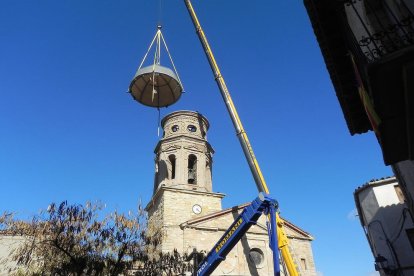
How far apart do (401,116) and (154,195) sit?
19.3 metres

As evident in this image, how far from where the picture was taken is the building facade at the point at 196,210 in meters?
19.5

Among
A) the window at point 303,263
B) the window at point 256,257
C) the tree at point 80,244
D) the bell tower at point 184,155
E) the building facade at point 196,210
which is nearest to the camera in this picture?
the tree at point 80,244

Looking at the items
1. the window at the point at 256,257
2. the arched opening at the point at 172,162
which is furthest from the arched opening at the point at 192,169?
the window at the point at 256,257

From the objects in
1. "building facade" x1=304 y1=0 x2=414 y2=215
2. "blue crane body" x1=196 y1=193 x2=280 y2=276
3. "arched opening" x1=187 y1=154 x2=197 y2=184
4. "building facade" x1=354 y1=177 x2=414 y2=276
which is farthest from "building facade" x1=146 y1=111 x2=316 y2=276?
"building facade" x1=304 y1=0 x2=414 y2=215

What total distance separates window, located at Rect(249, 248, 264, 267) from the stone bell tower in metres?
3.43

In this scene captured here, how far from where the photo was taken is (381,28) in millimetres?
4750

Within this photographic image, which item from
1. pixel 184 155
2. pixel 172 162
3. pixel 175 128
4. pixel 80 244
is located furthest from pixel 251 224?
pixel 175 128

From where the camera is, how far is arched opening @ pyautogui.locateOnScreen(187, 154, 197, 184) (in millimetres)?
23125

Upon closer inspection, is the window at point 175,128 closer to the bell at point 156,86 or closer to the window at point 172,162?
the window at point 172,162

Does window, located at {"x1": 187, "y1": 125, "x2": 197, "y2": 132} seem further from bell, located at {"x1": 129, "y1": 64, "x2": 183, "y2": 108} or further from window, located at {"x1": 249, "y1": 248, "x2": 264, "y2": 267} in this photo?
bell, located at {"x1": 129, "y1": 64, "x2": 183, "y2": 108}

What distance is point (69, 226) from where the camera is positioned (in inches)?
438

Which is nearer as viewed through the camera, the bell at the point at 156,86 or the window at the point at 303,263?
the bell at the point at 156,86

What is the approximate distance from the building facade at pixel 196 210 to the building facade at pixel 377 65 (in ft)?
41.0

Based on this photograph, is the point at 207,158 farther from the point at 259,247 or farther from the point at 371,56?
the point at 371,56
